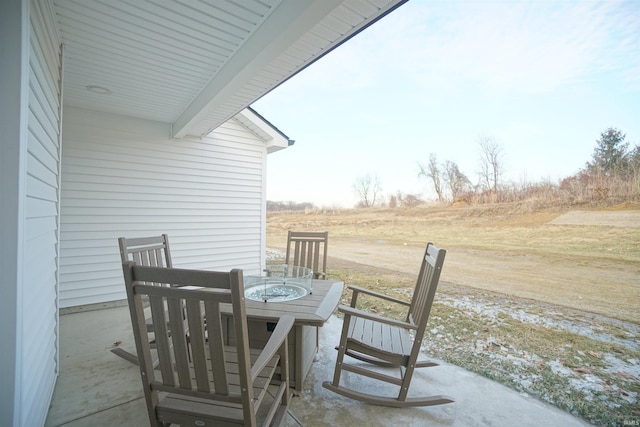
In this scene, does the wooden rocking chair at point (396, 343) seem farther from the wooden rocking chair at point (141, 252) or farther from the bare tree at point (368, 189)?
the bare tree at point (368, 189)

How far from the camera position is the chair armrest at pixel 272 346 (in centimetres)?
129

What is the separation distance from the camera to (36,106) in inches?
60.4

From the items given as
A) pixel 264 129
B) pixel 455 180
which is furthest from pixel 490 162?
pixel 264 129

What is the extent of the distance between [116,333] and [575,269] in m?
5.26

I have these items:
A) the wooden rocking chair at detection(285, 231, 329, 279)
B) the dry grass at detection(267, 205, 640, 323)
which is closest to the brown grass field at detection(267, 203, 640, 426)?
the dry grass at detection(267, 205, 640, 323)

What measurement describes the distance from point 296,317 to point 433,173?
4.46 m

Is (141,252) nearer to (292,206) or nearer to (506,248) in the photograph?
(292,206)

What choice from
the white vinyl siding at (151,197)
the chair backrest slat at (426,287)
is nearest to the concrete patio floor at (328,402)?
the chair backrest slat at (426,287)

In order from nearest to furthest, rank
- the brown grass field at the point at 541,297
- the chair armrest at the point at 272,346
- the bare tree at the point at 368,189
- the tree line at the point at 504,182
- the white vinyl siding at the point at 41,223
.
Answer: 1. the chair armrest at the point at 272,346
2. the white vinyl siding at the point at 41,223
3. the brown grass field at the point at 541,297
4. the tree line at the point at 504,182
5. the bare tree at the point at 368,189

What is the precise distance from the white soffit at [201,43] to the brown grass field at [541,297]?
9.56 ft

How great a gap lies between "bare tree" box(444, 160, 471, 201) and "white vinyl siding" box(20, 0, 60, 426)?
16.9 ft

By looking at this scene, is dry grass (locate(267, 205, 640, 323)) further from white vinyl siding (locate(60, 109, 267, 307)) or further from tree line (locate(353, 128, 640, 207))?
white vinyl siding (locate(60, 109, 267, 307))

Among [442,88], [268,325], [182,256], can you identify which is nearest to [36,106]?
[268,325]

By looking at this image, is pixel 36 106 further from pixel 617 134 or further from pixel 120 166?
pixel 617 134
